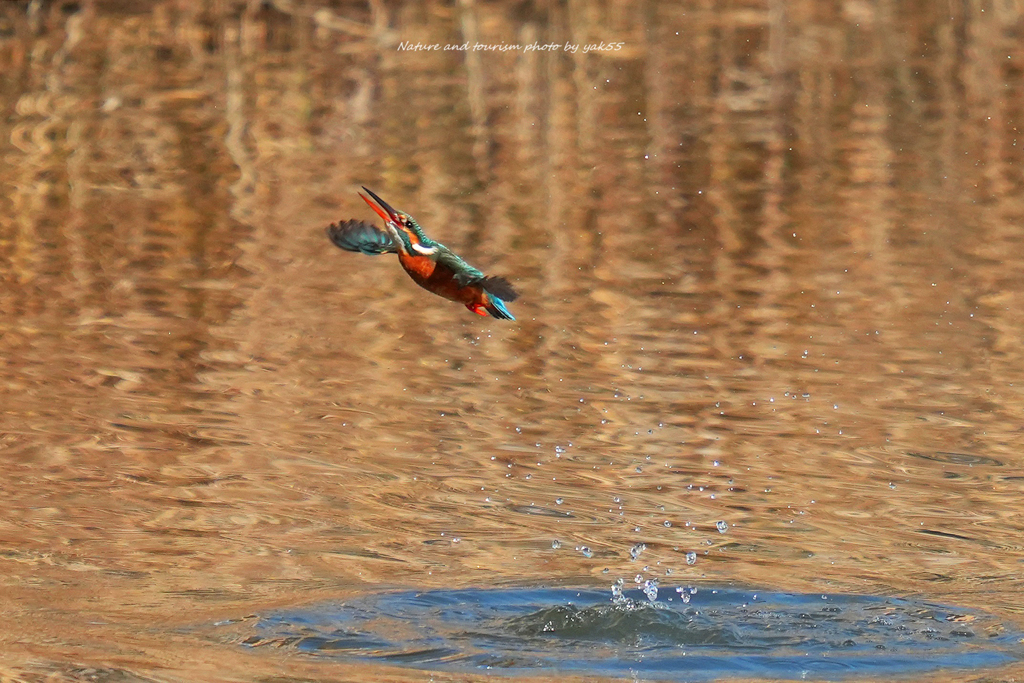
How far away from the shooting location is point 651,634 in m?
3.90

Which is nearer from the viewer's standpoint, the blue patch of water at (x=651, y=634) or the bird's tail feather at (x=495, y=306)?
the bird's tail feather at (x=495, y=306)

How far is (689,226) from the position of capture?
8.62 metres

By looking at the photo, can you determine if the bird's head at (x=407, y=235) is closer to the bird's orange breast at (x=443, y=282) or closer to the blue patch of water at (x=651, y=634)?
the bird's orange breast at (x=443, y=282)

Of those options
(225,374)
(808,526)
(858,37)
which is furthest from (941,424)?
(858,37)

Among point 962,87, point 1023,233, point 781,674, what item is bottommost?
point 781,674

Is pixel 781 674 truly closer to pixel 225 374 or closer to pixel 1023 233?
pixel 225 374

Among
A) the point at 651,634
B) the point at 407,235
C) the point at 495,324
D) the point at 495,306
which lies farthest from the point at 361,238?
the point at 495,324

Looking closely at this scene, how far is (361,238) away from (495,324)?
11.3 ft

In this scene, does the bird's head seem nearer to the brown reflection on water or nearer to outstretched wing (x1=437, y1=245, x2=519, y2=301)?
outstretched wing (x1=437, y1=245, x2=519, y2=301)

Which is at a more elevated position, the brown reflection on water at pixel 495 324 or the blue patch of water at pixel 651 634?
the brown reflection on water at pixel 495 324

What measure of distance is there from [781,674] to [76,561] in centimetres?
180

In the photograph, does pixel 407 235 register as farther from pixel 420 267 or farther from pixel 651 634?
pixel 651 634

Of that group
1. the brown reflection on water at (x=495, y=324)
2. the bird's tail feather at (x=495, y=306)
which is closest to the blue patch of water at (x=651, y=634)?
the brown reflection on water at (x=495, y=324)

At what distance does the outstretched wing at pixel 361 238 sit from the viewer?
10.8ft
